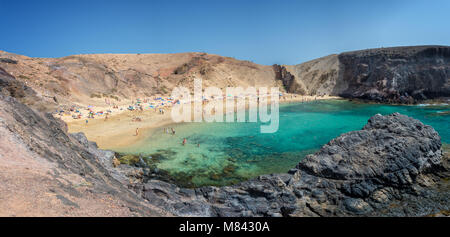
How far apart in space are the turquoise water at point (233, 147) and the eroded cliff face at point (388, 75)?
63.2 feet

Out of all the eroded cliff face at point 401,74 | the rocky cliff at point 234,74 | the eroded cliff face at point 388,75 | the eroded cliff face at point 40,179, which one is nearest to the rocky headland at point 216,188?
the eroded cliff face at point 40,179

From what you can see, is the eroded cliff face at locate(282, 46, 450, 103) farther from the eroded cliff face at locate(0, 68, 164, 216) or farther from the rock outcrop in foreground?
the eroded cliff face at locate(0, 68, 164, 216)

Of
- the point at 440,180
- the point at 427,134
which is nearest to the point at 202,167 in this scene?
the point at 440,180

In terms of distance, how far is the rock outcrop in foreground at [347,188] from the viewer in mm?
9695

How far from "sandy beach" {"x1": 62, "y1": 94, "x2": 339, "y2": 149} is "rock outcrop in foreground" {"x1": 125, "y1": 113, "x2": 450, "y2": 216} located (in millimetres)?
11943

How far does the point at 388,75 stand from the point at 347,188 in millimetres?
51403

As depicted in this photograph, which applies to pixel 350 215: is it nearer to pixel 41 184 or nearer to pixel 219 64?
pixel 41 184

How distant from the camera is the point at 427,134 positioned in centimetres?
1398

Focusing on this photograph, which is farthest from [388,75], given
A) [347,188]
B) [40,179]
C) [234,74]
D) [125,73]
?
[40,179]

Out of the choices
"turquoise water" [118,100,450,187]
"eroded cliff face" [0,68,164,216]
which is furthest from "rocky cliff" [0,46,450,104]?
"eroded cliff face" [0,68,164,216]

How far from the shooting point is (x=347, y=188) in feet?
34.5

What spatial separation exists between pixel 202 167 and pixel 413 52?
5675 cm

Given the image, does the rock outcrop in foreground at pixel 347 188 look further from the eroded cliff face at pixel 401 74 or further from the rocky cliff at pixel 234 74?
the eroded cliff face at pixel 401 74

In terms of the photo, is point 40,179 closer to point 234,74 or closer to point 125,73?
point 125,73
